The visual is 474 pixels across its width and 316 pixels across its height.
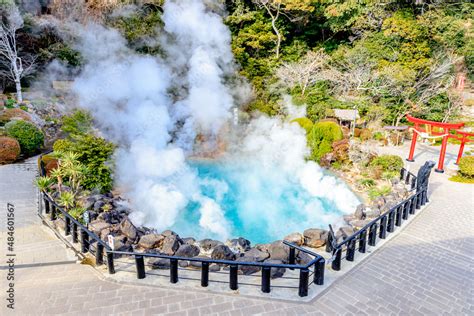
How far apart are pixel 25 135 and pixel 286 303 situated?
13.7 m

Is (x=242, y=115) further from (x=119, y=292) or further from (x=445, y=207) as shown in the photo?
(x=119, y=292)

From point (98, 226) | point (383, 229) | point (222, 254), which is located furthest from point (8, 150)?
point (383, 229)

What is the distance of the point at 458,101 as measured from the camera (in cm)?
2066

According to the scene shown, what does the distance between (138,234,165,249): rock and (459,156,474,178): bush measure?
11778mm

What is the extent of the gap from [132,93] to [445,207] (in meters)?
13.4

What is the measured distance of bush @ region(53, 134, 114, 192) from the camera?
999cm

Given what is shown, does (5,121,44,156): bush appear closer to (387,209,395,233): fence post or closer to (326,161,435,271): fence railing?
(326,161,435,271): fence railing

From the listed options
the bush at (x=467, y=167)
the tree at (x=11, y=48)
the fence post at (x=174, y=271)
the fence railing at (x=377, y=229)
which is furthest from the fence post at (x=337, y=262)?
the tree at (x=11, y=48)

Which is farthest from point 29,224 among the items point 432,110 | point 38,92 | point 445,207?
point 432,110

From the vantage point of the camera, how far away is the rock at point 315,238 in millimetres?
7824

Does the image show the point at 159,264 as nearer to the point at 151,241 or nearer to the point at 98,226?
the point at 151,241

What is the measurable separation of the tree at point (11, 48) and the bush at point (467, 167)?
74.8ft

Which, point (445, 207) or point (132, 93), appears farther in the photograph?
point (132, 93)

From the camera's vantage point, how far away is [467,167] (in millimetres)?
12219
